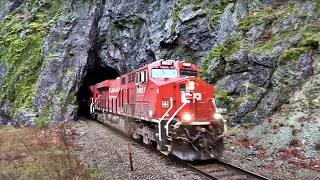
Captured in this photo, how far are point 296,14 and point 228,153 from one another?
27.1ft

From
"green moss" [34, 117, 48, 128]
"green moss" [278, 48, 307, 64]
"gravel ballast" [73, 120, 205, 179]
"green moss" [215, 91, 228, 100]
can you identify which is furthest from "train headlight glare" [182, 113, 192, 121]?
"green moss" [34, 117, 48, 128]

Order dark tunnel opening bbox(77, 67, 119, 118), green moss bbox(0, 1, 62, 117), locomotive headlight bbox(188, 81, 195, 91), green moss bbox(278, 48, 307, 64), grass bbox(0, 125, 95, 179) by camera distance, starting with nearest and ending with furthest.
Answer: grass bbox(0, 125, 95, 179) → locomotive headlight bbox(188, 81, 195, 91) → green moss bbox(278, 48, 307, 64) → green moss bbox(0, 1, 62, 117) → dark tunnel opening bbox(77, 67, 119, 118)

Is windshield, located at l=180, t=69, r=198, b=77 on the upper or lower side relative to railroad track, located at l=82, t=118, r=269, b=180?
upper

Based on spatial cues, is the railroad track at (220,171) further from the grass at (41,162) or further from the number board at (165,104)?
the grass at (41,162)

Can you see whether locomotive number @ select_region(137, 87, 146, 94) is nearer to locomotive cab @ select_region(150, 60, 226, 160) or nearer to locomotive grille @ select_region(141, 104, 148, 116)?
locomotive grille @ select_region(141, 104, 148, 116)

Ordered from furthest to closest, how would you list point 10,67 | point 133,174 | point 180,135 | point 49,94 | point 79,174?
1. point 10,67
2. point 49,94
3. point 180,135
4. point 133,174
5. point 79,174

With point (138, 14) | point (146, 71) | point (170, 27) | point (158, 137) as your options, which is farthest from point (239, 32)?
point (138, 14)

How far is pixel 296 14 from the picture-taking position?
48.6ft

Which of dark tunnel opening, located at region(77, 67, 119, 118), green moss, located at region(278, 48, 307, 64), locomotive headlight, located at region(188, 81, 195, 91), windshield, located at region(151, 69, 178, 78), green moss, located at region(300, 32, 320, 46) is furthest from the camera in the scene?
dark tunnel opening, located at region(77, 67, 119, 118)

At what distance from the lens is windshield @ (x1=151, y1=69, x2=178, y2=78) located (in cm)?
1160

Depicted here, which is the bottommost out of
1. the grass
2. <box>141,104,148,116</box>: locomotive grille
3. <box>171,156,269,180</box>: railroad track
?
<box>171,156,269,180</box>: railroad track

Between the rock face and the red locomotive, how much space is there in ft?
12.9

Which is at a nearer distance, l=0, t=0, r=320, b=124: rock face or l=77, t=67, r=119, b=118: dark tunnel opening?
l=0, t=0, r=320, b=124: rock face

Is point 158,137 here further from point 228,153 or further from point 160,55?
point 160,55
